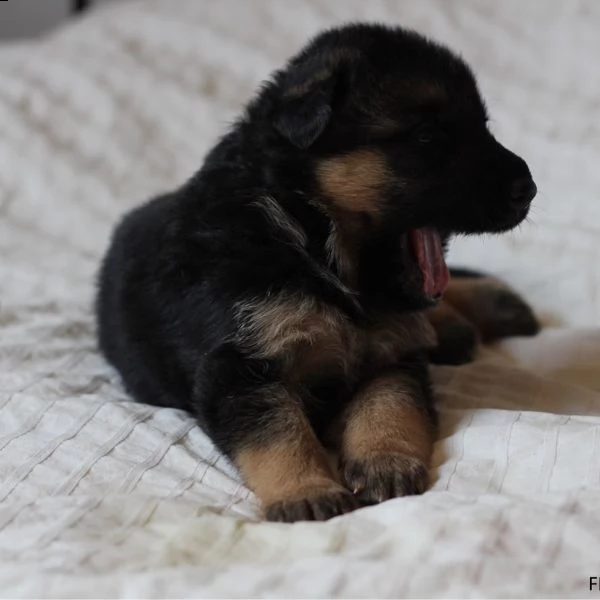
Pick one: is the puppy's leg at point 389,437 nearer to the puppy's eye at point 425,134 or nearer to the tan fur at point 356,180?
the tan fur at point 356,180

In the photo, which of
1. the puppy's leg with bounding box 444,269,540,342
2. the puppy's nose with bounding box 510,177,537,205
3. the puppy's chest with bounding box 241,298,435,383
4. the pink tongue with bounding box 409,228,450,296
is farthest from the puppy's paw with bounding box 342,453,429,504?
the puppy's leg with bounding box 444,269,540,342

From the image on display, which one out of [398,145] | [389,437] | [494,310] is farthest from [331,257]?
[494,310]

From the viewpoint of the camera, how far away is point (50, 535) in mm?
1648

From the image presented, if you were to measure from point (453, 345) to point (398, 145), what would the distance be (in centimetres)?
84

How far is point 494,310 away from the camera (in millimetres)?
2936

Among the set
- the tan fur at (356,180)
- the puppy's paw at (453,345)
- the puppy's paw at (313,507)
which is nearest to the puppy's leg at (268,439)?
the puppy's paw at (313,507)

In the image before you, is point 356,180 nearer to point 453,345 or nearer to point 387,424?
point 387,424

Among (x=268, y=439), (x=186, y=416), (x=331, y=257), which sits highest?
(x=331, y=257)

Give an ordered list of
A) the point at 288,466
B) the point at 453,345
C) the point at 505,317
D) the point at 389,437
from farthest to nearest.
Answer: the point at 505,317 < the point at 453,345 < the point at 389,437 < the point at 288,466

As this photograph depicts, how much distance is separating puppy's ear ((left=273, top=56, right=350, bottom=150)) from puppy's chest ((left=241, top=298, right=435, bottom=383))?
359mm

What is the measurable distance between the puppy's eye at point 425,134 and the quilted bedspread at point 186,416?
0.62 metres

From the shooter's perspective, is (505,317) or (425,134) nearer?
(425,134)

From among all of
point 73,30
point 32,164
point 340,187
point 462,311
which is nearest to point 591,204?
point 462,311

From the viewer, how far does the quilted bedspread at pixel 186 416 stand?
5.03 feet
